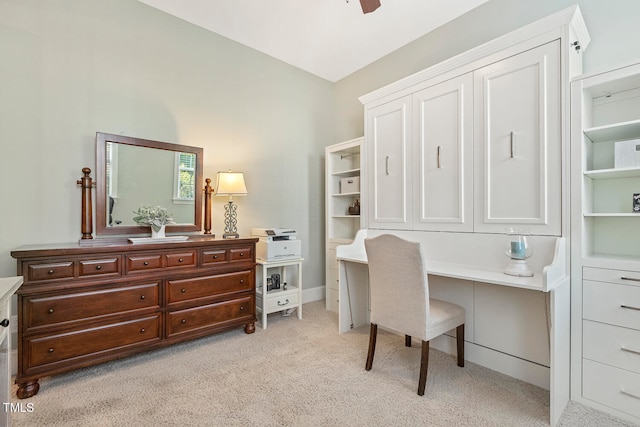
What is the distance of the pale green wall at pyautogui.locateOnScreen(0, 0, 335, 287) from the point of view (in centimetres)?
217

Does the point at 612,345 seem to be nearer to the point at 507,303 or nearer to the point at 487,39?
the point at 507,303

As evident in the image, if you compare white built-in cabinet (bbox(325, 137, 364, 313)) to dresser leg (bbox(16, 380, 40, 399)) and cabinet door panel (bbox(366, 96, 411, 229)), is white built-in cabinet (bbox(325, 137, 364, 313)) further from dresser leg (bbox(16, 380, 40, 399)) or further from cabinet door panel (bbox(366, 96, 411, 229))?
dresser leg (bbox(16, 380, 40, 399))

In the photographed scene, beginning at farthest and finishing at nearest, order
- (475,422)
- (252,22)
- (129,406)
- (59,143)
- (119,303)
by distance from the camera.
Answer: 1. (252,22)
2. (59,143)
3. (119,303)
4. (129,406)
5. (475,422)

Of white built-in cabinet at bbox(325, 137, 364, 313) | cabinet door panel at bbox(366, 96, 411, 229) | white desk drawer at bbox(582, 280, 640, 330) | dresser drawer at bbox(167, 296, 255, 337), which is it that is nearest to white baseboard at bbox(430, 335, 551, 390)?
white desk drawer at bbox(582, 280, 640, 330)

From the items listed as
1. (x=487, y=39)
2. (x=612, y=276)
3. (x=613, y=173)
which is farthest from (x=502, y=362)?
(x=487, y=39)

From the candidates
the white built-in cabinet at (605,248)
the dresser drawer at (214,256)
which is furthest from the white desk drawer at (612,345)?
the dresser drawer at (214,256)

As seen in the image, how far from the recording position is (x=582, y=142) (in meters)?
1.77

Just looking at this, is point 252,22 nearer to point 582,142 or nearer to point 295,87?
point 295,87

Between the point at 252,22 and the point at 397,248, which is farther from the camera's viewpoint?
the point at 252,22

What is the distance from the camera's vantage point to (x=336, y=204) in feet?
12.2

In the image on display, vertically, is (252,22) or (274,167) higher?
(252,22)

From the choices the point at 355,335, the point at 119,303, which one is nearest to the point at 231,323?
the point at 119,303

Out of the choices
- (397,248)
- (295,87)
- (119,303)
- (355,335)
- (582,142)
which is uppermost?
(295,87)

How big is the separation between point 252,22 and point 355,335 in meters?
3.20
